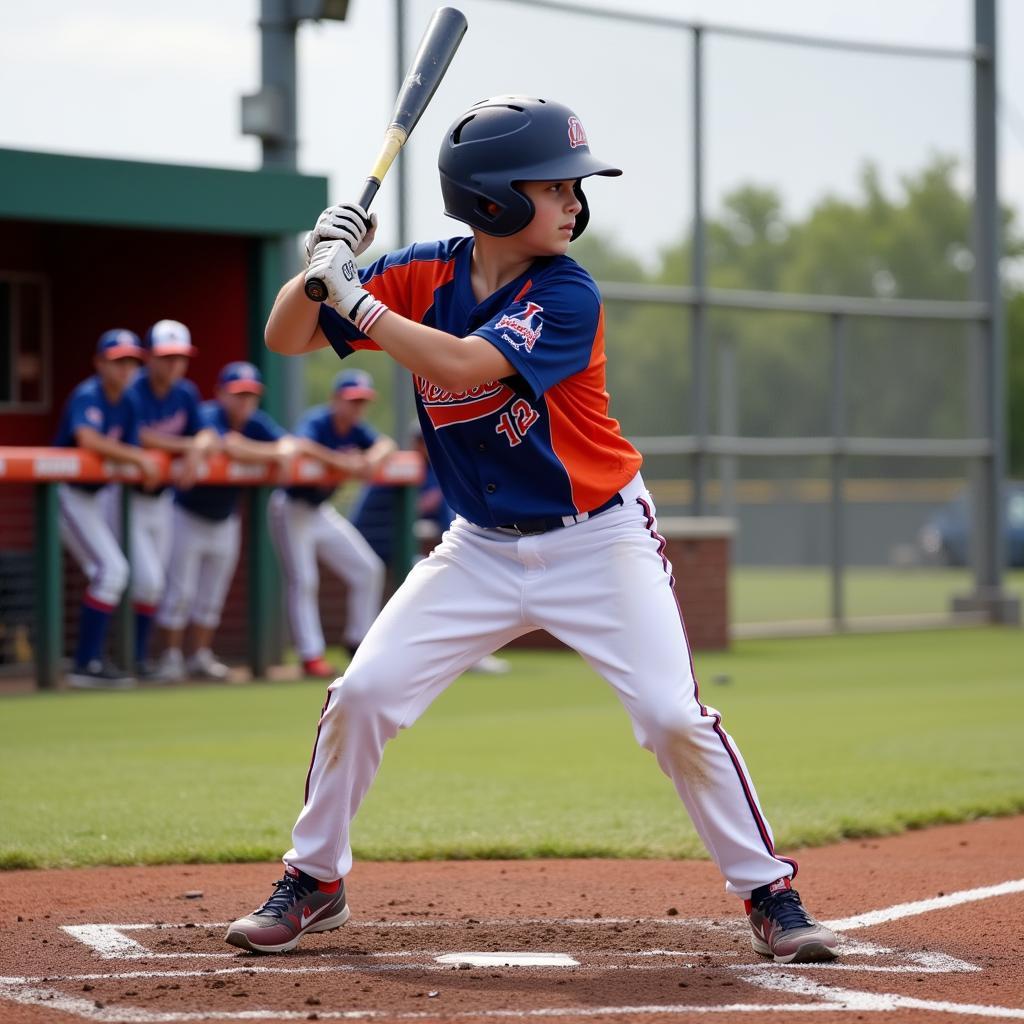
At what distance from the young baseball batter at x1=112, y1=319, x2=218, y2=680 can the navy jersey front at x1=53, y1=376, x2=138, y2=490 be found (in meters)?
0.06

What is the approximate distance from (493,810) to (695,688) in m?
2.29

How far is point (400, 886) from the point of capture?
15.8 ft

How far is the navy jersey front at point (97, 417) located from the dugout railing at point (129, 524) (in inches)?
7.7

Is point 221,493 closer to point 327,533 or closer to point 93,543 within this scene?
point 327,533

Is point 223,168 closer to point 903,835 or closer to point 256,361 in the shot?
A: point 256,361

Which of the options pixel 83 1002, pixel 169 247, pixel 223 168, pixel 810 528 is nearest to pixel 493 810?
pixel 83 1002

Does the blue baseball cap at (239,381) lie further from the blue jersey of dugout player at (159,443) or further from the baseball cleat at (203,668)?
the baseball cleat at (203,668)

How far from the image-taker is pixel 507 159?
12.6ft

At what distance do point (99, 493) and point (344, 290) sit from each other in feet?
22.0

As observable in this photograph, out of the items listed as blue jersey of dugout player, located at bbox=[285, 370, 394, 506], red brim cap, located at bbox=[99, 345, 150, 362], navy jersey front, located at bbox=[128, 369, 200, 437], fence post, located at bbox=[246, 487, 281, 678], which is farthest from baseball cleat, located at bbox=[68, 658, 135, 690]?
red brim cap, located at bbox=[99, 345, 150, 362]

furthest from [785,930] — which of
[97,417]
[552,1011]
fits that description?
[97,417]

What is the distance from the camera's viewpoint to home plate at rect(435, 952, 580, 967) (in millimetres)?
3768

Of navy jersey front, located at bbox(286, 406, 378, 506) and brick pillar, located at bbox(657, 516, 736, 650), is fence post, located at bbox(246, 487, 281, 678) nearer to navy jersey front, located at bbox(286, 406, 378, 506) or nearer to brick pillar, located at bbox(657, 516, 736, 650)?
navy jersey front, located at bbox(286, 406, 378, 506)

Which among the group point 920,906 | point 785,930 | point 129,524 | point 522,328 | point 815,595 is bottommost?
point 920,906
